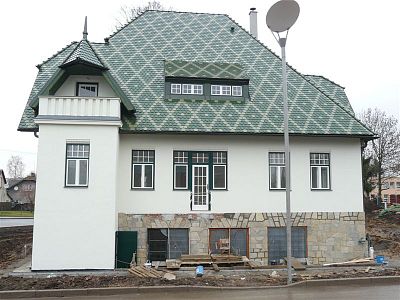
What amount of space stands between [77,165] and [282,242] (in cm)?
823

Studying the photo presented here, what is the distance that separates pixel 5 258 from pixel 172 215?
8.13 meters

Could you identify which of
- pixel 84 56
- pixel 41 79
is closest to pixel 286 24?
pixel 84 56

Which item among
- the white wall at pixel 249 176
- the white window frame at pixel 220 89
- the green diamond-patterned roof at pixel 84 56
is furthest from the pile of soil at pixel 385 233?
the green diamond-patterned roof at pixel 84 56

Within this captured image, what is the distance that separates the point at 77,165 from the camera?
14984 mm

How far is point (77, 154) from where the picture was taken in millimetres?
15039

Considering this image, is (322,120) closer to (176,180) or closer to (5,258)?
(176,180)

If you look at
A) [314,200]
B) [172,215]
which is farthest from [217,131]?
[314,200]

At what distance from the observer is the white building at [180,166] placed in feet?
48.1

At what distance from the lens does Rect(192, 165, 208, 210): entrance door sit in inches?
646

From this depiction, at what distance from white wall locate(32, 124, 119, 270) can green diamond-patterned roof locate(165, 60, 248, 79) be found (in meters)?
4.51

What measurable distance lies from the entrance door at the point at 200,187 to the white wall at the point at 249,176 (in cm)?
28

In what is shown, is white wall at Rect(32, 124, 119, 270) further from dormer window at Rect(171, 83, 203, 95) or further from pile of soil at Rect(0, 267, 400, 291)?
dormer window at Rect(171, 83, 203, 95)

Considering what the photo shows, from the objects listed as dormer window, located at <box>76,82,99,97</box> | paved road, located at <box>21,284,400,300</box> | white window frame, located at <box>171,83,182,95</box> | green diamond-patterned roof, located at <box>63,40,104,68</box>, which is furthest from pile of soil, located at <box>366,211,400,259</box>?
green diamond-patterned roof, located at <box>63,40,104,68</box>

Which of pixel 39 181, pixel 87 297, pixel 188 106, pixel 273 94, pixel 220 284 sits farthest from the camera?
pixel 273 94
